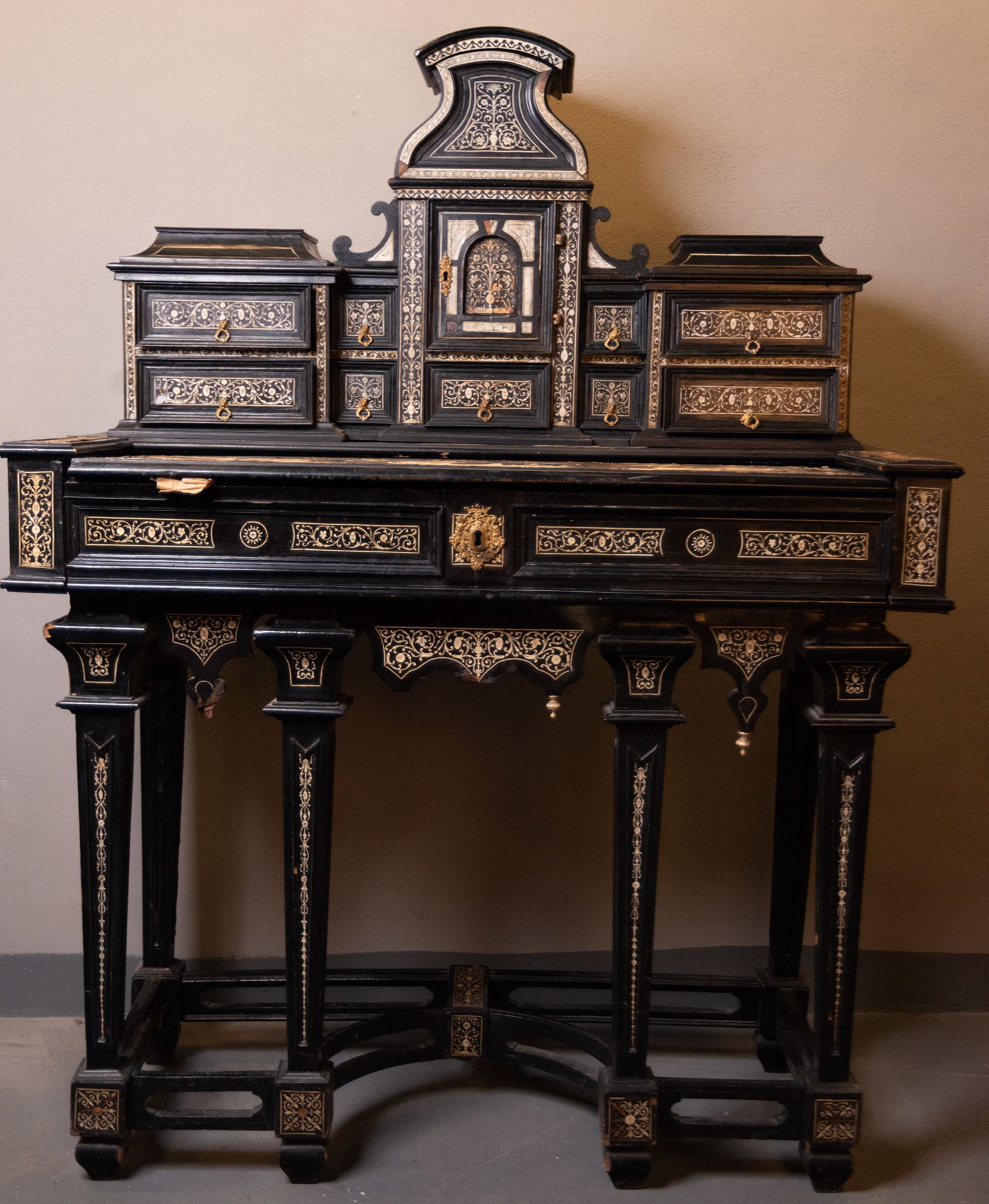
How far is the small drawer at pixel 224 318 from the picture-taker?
8.93ft

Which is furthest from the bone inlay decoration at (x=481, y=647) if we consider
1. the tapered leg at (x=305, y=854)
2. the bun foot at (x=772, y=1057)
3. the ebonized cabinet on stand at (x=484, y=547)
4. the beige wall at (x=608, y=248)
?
the bun foot at (x=772, y=1057)

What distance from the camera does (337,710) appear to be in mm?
2361

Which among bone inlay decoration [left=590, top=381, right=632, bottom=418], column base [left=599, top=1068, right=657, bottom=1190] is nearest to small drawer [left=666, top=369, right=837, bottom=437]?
bone inlay decoration [left=590, top=381, right=632, bottom=418]

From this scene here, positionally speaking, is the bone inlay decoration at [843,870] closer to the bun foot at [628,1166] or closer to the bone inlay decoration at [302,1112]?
the bun foot at [628,1166]

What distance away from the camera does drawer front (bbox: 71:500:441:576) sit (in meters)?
2.25

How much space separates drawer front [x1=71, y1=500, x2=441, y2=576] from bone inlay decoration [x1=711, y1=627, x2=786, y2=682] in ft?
1.92

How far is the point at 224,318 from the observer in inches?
107

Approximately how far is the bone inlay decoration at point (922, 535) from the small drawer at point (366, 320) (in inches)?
48.8

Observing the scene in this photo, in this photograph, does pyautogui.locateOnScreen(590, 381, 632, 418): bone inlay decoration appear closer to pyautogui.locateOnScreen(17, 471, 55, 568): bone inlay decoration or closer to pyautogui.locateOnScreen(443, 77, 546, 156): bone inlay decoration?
pyautogui.locateOnScreen(443, 77, 546, 156): bone inlay decoration

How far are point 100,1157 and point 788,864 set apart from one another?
1.67 meters

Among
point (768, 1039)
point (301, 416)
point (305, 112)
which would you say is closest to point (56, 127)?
point (305, 112)

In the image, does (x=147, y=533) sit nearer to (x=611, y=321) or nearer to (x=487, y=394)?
(x=487, y=394)

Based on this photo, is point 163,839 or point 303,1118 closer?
point 303,1118

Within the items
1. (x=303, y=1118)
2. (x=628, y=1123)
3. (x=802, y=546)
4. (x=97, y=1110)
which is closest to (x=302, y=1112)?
(x=303, y=1118)
